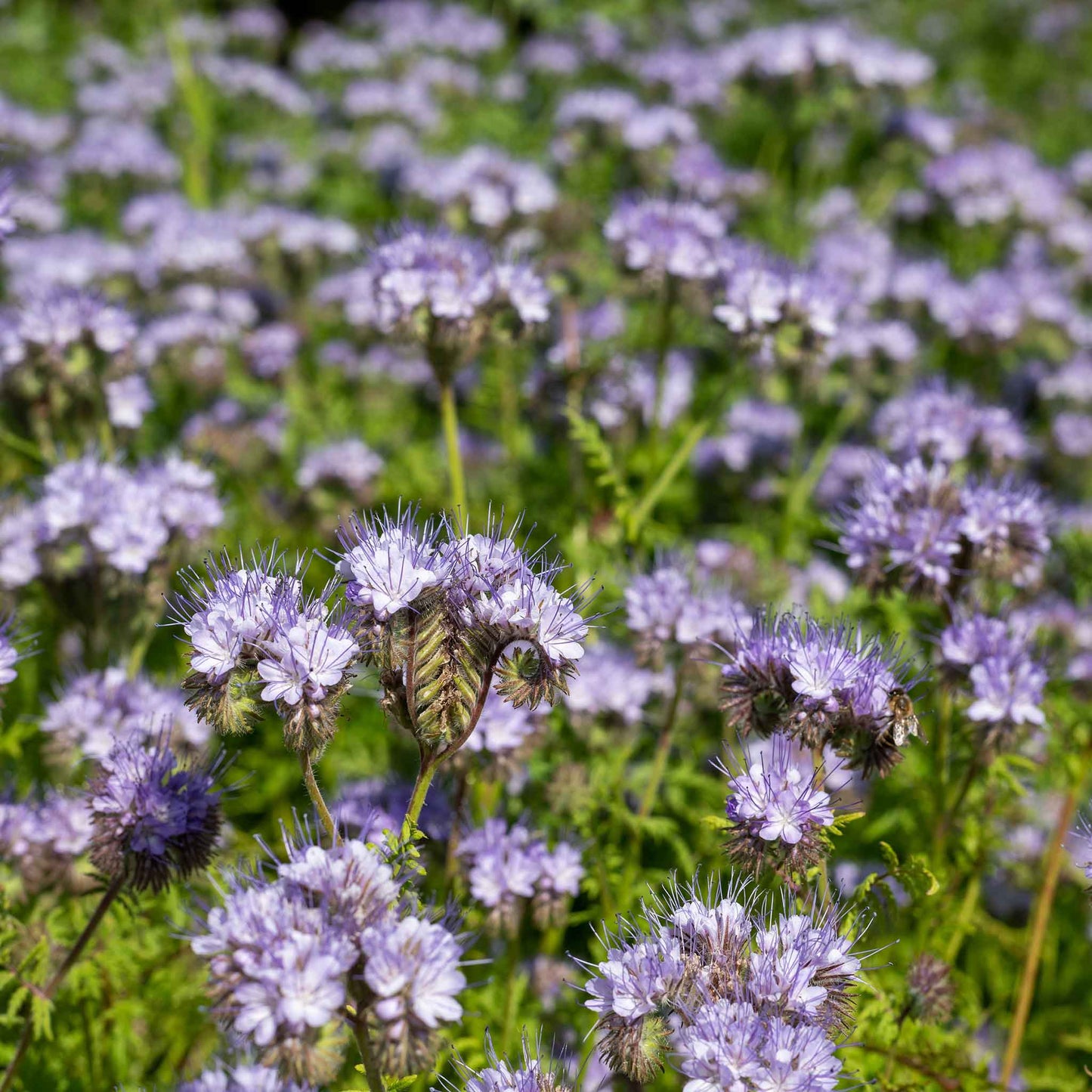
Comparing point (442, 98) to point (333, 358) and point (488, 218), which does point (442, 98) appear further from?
point (488, 218)

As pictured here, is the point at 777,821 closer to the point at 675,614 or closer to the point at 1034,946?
the point at 675,614

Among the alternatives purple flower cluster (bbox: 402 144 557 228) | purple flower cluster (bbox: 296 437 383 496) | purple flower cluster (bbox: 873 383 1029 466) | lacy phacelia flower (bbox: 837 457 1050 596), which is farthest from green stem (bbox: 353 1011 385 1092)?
purple flower cluster (bbox: 402 144 557 228)

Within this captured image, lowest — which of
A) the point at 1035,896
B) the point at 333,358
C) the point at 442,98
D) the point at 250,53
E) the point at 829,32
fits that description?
the point at 1035,896

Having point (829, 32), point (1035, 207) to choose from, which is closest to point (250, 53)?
point (829, 32)

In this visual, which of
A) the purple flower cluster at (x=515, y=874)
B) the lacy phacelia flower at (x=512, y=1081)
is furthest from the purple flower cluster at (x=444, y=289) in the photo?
the lacy phacelia flower at (x=512, y=1081)

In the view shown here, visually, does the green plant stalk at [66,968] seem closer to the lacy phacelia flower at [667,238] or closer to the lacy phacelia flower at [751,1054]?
the lacy phacelia flower at [751,1054]
